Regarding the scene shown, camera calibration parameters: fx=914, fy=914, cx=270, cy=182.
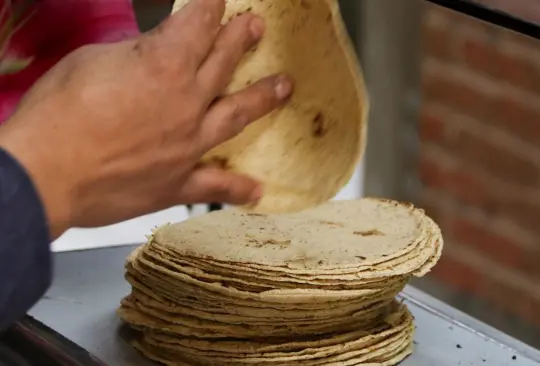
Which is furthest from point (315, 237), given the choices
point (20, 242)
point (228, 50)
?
point (20, 242)

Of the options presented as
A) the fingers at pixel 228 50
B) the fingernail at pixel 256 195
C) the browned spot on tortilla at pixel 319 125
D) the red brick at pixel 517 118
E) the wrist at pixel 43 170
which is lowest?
the red brick at pixel 517 118

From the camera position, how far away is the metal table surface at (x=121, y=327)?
815mm

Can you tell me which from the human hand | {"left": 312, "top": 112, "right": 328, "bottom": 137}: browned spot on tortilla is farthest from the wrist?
{"left": 312, "top": 112, "right": 328, "bottom": 137}: browned spot on tortilla

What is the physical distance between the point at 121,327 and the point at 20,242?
0.38 meters

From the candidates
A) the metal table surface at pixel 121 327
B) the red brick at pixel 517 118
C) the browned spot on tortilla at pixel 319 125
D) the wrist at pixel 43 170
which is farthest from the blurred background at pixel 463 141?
the wrist at pixel 43 170

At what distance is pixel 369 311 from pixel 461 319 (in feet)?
0.45

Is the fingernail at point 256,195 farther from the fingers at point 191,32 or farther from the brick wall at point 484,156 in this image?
the brick wall at point 484,156

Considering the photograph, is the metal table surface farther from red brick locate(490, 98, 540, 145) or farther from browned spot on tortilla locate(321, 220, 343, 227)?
red brick locate(490, 98, 540, 145)

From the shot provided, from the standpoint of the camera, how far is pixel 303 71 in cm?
67

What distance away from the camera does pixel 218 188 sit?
62cm

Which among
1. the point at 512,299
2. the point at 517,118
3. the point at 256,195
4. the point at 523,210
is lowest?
the point at 512,299

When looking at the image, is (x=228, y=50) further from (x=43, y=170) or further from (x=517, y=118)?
(x=517, y=118)

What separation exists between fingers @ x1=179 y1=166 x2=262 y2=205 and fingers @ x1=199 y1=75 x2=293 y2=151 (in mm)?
30

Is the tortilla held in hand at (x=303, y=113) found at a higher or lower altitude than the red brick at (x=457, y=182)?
higher
